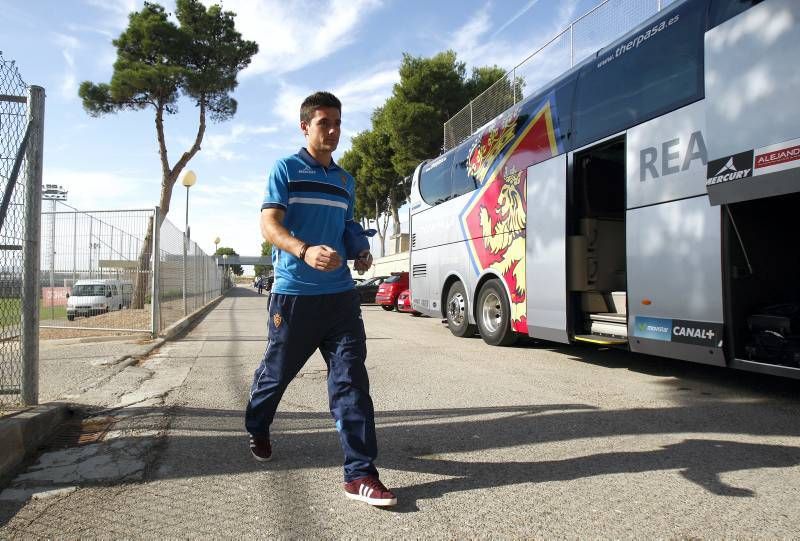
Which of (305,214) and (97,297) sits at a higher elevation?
(305,214)

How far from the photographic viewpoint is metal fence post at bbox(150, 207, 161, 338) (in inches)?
355

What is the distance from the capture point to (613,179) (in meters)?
7.03

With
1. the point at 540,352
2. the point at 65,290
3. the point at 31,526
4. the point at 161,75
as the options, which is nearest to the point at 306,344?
the point at 31,526

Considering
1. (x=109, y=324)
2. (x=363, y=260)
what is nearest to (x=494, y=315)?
(x=363, y=260)

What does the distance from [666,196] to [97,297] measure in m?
9.32

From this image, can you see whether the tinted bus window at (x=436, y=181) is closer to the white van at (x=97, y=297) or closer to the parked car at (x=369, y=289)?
the white van at (x=97, y=297)

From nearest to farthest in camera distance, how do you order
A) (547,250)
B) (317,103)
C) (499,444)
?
(317,103), (499,444), (547,250)

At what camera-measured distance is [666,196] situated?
497 centimetres

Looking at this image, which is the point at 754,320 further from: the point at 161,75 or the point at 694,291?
the point at 161,75


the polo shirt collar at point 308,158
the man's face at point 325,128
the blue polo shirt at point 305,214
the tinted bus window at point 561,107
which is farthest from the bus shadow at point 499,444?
the tinted bus window at point 561,107

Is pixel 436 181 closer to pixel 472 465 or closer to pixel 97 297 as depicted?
pixel 97 297

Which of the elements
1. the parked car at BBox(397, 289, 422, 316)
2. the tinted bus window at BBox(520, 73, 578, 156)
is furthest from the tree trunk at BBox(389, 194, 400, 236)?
the tinted bus window at BBox(520, 73, 578, 156)

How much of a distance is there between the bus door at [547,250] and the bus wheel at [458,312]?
209 centimetres

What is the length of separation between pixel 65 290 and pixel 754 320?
1063 cm
